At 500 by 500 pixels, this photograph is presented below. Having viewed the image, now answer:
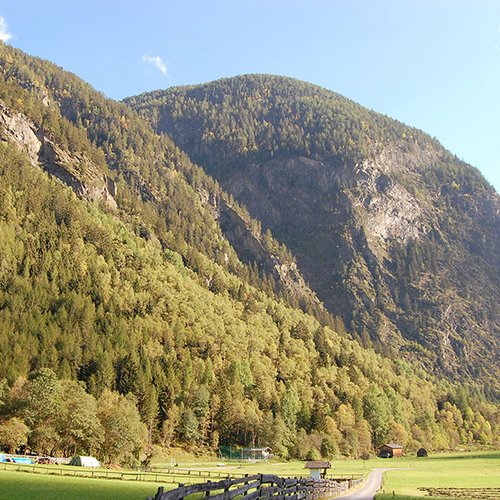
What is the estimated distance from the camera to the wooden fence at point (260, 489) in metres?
12.5

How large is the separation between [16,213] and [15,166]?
2709 cm

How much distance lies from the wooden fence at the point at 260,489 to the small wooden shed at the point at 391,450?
122034 mm

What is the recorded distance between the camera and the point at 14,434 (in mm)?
89562

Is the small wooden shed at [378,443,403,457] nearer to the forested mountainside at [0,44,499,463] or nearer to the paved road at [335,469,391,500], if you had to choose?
the forested mountainside at [0,44,499,463]

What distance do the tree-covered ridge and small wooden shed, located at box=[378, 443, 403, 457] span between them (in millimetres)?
6086

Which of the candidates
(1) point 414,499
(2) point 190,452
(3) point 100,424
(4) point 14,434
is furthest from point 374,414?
(1) point 414,499

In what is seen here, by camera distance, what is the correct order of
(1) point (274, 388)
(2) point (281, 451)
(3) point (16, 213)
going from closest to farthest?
1. (2) point (281, 451)
2. (1) point (274, 388)
3. (3) point (16, 213)

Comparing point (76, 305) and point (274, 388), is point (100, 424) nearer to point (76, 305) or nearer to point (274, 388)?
point (76, 305)

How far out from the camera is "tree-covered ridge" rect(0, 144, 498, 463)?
106 metres

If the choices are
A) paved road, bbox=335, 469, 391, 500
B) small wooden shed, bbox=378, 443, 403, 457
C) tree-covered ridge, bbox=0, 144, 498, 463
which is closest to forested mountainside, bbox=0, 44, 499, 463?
tree-covered ridge, bbox=0, 144, 498, 463

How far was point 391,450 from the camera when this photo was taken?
509ft

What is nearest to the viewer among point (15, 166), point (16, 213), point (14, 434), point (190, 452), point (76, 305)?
point (14, 434)

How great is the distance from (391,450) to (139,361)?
81.5 metres

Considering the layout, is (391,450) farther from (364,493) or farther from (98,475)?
(364,493)
